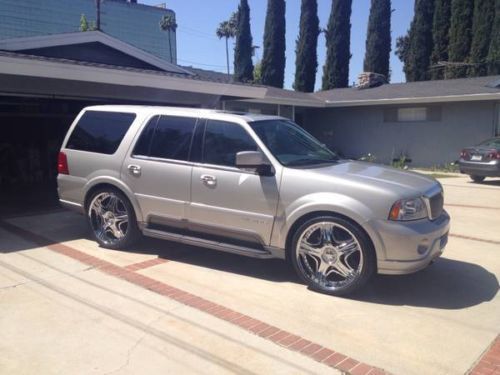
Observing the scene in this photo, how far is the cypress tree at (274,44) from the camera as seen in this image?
3606 cm

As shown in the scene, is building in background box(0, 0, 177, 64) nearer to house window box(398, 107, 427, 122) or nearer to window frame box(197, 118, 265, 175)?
house window box(398, 107, 427, 122)

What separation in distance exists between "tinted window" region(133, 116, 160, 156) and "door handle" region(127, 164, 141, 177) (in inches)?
7.2

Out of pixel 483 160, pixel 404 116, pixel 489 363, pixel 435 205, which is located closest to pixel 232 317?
pixel 489 363

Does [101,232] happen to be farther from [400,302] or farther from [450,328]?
[450,328]

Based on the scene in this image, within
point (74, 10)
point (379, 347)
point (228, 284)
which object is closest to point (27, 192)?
point (228, 284)

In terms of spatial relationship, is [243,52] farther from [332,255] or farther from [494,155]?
[332,255]

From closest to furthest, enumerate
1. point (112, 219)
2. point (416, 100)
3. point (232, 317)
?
point (232, 317), point (112, 219), point (416, 100)

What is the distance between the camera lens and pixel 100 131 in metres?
6.68

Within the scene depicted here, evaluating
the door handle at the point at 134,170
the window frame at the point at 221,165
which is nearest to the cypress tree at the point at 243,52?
the door handle at the point at 134,170

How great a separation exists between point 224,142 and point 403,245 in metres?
2.35

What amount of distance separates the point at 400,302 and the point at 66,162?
15.9 ft

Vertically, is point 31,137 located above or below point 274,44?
below

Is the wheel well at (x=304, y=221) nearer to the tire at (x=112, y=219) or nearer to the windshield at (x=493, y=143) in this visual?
the tire at (x=112, y=219)

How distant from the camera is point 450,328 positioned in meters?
4.20
